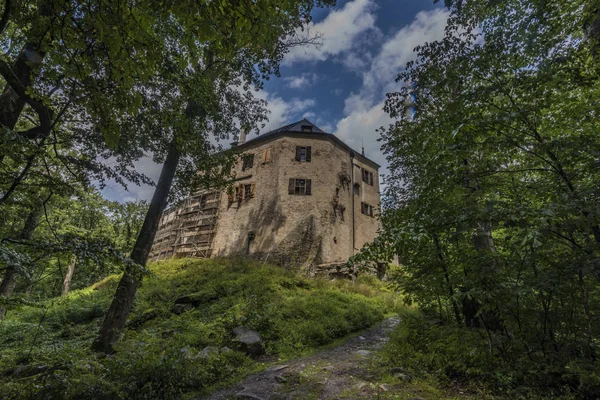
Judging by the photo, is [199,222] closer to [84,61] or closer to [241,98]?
[241,98]

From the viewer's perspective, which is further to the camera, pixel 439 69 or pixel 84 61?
pixel 439 69

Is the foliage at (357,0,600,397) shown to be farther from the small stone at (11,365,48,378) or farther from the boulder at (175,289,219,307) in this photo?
the boulder at (175,289,219,307)

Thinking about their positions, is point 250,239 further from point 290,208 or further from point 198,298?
point 198,298

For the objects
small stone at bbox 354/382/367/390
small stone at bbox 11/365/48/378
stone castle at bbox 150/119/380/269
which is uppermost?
stone castle at bbox 150/119/380/269

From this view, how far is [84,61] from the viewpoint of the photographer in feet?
8.56

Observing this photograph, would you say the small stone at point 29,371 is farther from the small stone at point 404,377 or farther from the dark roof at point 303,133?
the dark roof at point 303,133

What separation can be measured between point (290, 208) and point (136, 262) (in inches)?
476

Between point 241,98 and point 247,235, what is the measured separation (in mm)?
11024

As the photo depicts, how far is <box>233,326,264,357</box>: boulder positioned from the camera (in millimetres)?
6562

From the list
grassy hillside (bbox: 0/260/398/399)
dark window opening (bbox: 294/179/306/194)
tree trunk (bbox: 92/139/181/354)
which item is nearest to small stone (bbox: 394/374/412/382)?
grassy hillside (bbox: 0/260/398/399)

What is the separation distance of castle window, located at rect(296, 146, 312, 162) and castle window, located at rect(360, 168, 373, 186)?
5140 millimetres

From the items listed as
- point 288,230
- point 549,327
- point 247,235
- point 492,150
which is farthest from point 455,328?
point 247,235

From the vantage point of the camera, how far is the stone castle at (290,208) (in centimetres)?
1809

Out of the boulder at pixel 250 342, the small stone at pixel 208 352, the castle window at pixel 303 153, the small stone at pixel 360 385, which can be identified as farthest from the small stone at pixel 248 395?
the castle window at pixel 303 153
